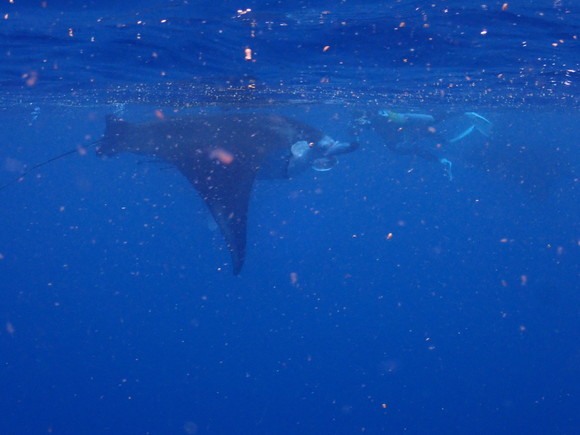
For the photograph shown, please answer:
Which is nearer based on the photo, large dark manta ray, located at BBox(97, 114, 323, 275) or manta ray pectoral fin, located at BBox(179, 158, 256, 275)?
manta ray pectoral fin, located at BBox(179, 158, 256, 275)

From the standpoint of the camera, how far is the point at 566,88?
655 inches

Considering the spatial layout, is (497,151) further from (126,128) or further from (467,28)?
(126,128)

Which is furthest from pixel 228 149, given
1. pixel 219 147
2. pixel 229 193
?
pixel 229 193

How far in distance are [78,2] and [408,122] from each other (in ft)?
40.8

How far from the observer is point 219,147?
9508 millimetres

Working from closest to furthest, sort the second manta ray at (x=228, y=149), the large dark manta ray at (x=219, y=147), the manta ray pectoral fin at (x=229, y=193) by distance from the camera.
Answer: the manta ray pectoral fin at (x=229, y=193) < the large dark manta ray at (x=219, y=147) < the second manta ray at (x=228, y=149)

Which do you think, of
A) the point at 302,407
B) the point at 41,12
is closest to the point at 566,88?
the point at 41,12

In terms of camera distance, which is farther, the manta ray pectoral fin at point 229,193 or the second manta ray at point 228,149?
the second manta ray at point 228,149

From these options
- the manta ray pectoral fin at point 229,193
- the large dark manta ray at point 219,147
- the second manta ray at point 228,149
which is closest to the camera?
the manta ray pectoral fin at point 229,193

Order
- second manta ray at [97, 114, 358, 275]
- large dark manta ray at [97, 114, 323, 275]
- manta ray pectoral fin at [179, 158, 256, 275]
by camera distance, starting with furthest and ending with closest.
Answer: second manta ray at [97, 114, 358, 275], large dark manta ray at [97, 114, 323, 275], manta ray pectoral fin at [179, 158, 256, 275]

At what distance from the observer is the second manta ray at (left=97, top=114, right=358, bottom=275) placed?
8.71 metres

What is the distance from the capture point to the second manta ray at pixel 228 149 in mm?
8711

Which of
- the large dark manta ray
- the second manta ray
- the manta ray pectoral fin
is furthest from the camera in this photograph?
the second manta ray

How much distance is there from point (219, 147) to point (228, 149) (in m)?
0.22
